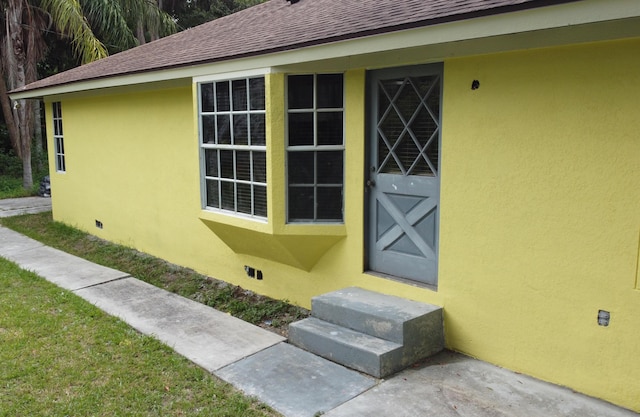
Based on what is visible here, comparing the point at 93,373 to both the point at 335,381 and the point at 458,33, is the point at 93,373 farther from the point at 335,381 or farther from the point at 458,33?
the point at 458,33

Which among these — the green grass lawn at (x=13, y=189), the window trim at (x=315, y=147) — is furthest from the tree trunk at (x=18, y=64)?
the window trim at (x=315, y=147)

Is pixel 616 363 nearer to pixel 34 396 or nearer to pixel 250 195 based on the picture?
pixel 250 195

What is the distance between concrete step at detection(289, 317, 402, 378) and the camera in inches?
164

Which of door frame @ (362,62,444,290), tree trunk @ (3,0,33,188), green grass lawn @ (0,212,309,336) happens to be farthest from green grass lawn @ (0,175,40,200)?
door frame @ (362,62,444,290)

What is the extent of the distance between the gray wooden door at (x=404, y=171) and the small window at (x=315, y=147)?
349mm

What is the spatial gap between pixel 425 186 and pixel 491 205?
0.70 meters

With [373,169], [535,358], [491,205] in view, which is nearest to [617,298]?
[535,358]

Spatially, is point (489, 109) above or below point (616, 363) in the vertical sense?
above

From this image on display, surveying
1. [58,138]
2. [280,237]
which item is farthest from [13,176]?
[280,237]

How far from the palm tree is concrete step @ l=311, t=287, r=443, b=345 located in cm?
1226

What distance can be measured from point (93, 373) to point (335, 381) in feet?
6.29

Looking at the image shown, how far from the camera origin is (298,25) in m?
5.82

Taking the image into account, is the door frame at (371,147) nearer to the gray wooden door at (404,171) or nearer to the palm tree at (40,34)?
the gray wooden door at (404,171)

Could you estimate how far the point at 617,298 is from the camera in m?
3.64
